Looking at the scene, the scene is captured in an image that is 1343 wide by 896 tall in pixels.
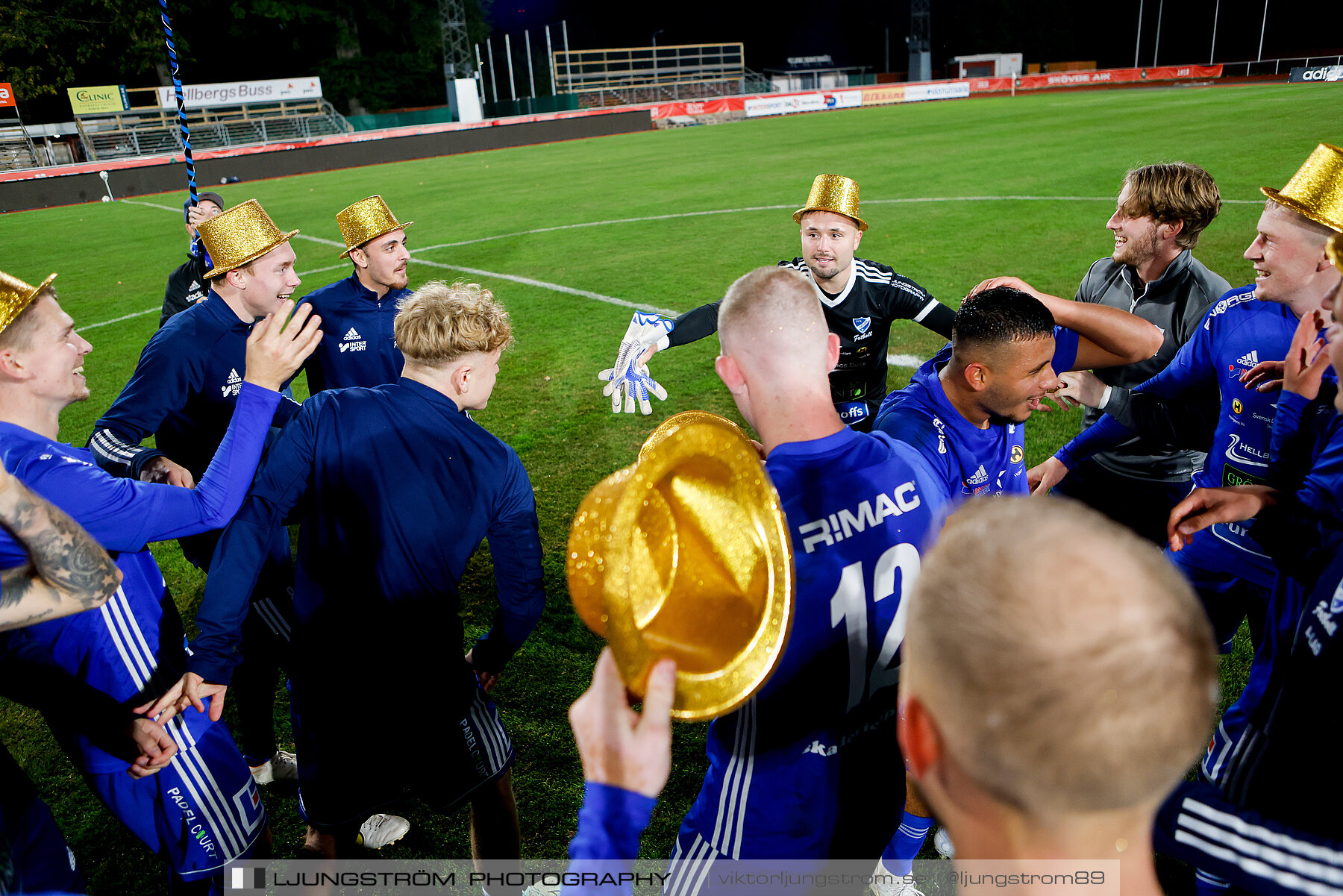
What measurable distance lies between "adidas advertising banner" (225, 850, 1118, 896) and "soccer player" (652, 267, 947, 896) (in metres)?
0.04

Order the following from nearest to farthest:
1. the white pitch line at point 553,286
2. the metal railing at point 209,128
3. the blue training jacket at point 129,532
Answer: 1. the blue training jacket at point 129,532
2. the white pitch line at point 553,286
3. the metal railing at point 209,128

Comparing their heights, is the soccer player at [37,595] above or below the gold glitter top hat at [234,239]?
below

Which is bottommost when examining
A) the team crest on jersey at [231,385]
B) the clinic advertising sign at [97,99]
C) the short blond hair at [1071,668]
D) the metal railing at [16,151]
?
the team crest on jersey at [231,385]

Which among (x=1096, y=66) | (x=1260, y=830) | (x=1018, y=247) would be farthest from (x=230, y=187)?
(x=1096, y=66)

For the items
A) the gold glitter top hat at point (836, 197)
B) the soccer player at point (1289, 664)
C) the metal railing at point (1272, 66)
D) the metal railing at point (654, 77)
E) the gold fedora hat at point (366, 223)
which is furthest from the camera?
the metal railing at point (654, 77)

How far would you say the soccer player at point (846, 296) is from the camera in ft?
16.1

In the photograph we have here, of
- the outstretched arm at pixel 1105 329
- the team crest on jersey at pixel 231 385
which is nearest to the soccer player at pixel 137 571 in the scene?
the team crest on jersey at pixel 231 385

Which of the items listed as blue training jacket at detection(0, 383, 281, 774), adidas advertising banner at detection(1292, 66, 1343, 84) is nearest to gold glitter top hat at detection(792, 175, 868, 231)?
blue training jacket at detection(0, 383, 281, 774)

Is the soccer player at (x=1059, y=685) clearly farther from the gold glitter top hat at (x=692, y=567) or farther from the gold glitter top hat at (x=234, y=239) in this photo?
the gold glitter top hat at (x=234, y=239)

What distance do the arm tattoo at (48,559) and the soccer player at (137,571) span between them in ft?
1.39

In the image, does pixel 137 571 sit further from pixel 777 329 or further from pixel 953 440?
pixel 953 440

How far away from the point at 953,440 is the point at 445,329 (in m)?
2.06

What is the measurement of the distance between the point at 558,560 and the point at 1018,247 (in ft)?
31.0

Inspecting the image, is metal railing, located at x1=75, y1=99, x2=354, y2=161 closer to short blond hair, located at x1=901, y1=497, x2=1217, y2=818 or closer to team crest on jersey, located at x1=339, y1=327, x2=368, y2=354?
team crest on jersey, located at x1=339, y1=327, x2=368, y2=354
